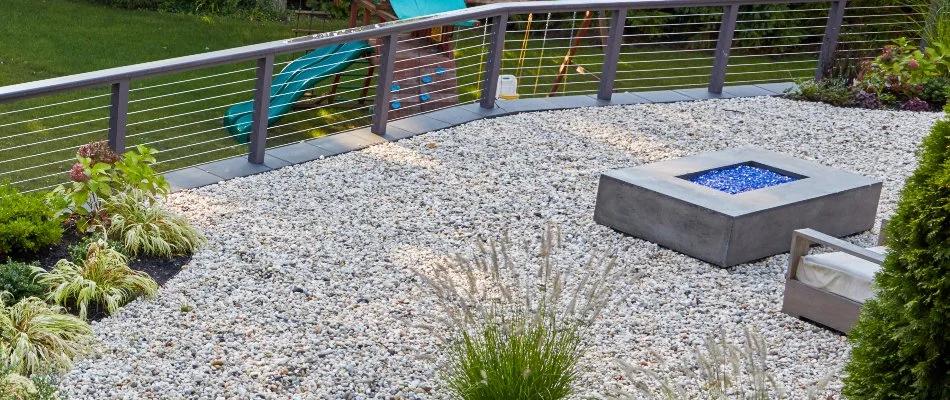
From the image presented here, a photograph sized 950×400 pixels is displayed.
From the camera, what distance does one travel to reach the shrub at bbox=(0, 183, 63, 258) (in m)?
5.40

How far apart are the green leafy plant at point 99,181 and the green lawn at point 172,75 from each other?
3.34 meters

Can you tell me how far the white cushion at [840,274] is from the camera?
17.7ft

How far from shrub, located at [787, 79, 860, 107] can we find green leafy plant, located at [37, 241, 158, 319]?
621 cm

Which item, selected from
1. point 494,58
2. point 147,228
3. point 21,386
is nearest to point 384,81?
point 494,58

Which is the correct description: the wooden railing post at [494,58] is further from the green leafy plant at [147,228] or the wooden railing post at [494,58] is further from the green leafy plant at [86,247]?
the green leafy plant at [86,247]

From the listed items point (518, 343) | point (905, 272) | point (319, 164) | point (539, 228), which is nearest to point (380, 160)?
point (319, 164)

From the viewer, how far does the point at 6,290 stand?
5.04 m

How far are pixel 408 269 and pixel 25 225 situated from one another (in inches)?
71.2

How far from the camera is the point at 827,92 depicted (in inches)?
384

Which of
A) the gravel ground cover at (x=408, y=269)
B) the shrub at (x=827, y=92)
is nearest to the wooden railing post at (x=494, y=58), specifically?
the gravel ground cover at (x=408, y=269)

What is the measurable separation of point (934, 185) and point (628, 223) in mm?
2772

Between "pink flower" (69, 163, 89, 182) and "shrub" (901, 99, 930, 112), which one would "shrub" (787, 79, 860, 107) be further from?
"pink flower" (69, 163, 89, 182)

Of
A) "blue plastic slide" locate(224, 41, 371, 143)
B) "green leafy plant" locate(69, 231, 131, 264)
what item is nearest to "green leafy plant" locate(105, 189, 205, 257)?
"green leafy plant" locate(69, 231, 131, 264)

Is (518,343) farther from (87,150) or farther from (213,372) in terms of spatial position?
(87,150)
